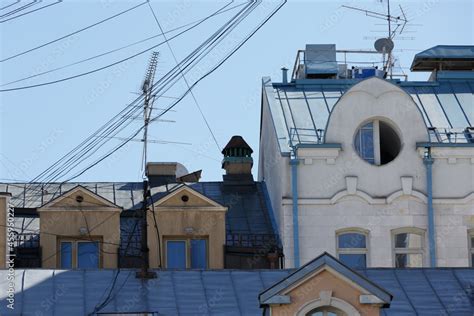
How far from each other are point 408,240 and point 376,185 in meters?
1.85

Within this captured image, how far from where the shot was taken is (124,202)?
5991cm

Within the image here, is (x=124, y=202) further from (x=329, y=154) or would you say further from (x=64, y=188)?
(x=329, y=154)

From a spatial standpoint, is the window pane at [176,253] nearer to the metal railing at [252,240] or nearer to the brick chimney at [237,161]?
the metal railing at [252,240]

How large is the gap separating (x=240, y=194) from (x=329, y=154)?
5791 mm

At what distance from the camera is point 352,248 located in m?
55.8

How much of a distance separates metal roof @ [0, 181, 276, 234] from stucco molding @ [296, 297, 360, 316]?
1645 centimetres

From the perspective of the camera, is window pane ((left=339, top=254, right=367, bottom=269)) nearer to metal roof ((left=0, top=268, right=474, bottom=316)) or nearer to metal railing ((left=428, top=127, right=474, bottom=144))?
metal railing ((left=428, top=127, right=474, bottom=144))

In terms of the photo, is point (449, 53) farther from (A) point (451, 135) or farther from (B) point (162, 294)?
(B) point (162, 294)

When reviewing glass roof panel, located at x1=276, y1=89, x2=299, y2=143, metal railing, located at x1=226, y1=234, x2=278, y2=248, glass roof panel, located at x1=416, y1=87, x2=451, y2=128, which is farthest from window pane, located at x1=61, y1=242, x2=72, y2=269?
glass roof panel, located at x1=416, y1=87, x2=451, y2=128

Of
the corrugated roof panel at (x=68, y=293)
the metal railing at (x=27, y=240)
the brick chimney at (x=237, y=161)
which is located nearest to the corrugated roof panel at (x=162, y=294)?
the corrugated roof panel at (x=68, y=293)

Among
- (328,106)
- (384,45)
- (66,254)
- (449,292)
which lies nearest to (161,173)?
(328,106)

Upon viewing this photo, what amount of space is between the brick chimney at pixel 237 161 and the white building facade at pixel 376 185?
3711 millimetres

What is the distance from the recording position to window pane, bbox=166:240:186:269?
181ft

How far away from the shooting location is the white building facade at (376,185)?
5575 centimetres
